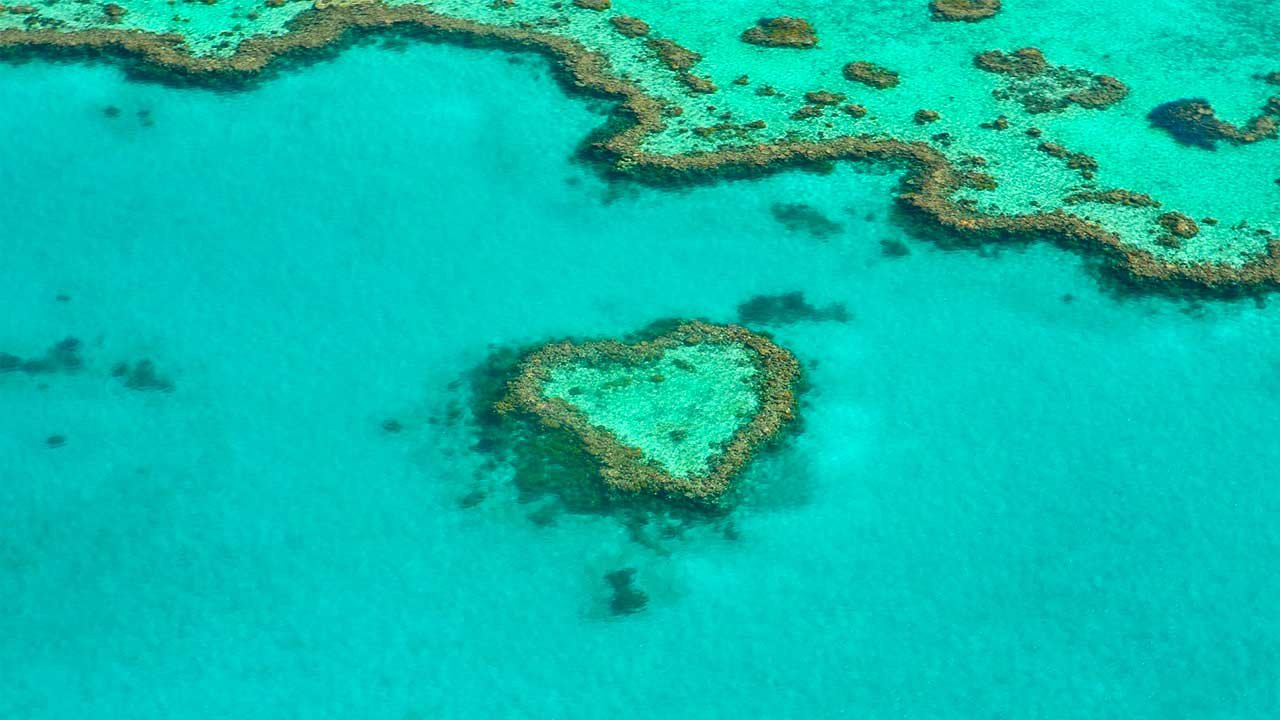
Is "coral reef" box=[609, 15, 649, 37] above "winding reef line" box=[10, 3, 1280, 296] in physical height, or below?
above

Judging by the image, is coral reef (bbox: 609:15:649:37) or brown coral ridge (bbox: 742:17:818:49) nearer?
brown coral ridge (bbox: 742:17:818:49)

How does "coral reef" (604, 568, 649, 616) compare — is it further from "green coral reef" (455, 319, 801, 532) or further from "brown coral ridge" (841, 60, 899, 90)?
"brown coral ridge" (841, 60, 899, 90)

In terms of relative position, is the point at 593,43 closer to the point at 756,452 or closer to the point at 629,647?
the point at 756,452

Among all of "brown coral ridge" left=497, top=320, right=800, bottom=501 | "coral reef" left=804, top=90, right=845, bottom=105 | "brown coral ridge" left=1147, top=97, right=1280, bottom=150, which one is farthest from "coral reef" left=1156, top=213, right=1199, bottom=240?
"brown coral ridge" left=497, top=320, right=800, bottom=501

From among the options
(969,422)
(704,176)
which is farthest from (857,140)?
(969,422)

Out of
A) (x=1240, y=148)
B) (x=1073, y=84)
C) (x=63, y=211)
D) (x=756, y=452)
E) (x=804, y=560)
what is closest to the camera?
(x=804, y=560)

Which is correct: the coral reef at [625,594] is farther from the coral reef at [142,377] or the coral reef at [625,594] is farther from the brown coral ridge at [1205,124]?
the brown coral ridge at [1205,124]

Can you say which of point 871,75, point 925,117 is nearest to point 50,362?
point 871,75

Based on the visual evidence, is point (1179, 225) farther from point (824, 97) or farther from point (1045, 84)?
point (824, 97)
